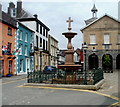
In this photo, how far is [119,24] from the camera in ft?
110

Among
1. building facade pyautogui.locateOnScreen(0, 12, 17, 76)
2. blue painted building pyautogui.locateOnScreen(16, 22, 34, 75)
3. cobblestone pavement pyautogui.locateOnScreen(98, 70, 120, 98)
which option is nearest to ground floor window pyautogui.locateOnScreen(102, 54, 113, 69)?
blue painted building pyautogui.locateOnScreen(16, 22, 34, 75)

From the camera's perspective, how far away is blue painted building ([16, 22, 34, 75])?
96.1 feet

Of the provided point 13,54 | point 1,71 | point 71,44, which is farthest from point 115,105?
point 13,54

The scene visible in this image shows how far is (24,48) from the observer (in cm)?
3186

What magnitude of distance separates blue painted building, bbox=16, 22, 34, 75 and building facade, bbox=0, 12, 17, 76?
1257mm

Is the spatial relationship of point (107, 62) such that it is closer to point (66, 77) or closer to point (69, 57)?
point (69, 57)

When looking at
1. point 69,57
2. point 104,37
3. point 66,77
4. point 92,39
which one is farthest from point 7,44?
point 104,37

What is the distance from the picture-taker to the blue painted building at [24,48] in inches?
1153

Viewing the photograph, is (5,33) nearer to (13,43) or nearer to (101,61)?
(13,43)

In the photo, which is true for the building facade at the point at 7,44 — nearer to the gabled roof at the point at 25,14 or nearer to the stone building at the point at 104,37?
the gabled roof at the point at 25,14

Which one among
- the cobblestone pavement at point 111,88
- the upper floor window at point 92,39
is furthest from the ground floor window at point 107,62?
the cobblestone pavement at point 111,88

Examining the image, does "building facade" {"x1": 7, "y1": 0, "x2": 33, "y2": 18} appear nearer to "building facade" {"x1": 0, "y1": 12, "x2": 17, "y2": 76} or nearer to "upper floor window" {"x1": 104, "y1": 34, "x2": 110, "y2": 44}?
"building facade" {"x1": 0, "y1": 12, "x2": 17, "y2": 76}

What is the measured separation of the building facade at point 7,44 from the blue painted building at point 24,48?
1.26 meters

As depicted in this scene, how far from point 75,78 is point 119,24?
73.8ft
